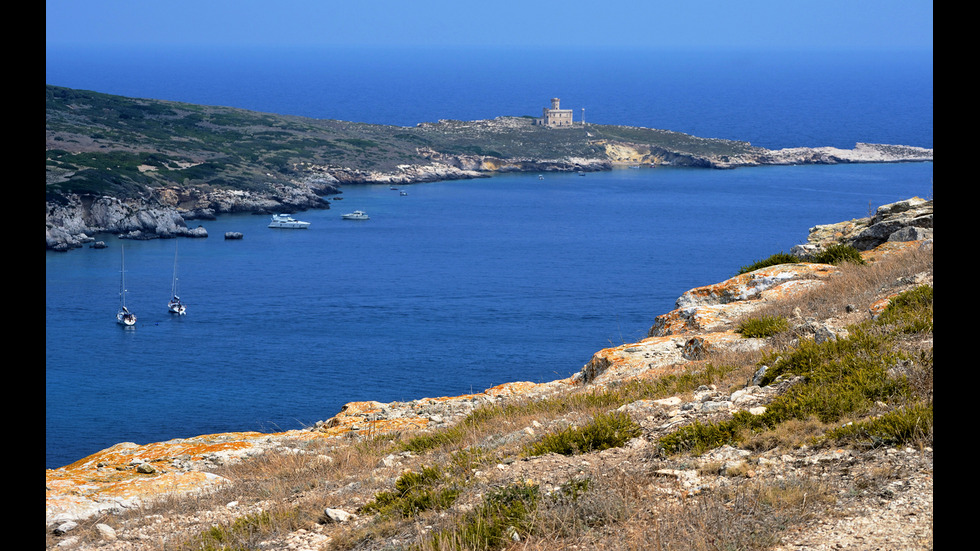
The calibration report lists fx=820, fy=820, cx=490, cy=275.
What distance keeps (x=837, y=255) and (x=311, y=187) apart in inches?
4613

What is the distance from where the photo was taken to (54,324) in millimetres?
65688

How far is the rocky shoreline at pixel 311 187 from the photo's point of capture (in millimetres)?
98438

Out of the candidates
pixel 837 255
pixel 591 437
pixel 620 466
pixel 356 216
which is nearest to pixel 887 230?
pixel 837 255

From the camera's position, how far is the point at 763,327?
9.85 metres

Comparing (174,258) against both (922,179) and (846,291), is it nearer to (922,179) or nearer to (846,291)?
(846,291)

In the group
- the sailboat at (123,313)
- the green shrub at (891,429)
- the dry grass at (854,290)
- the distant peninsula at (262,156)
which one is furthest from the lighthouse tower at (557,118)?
the green shrub at (891,429)

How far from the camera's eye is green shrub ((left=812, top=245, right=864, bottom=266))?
1393 centimetres

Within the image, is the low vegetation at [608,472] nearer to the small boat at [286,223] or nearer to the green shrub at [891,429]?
the green shrub at [891,429]

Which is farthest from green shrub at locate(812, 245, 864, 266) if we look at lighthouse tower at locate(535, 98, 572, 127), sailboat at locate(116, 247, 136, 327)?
lighthouse tower at locate(535, 98, 572, 127)

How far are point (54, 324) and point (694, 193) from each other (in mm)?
94321

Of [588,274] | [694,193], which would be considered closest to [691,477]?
[588,274]

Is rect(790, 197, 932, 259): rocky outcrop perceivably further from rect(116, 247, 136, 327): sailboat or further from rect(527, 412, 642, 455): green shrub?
rect(116, 247, 136, 327): sailboat

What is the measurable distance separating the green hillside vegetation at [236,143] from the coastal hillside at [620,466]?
10230 centimetres
